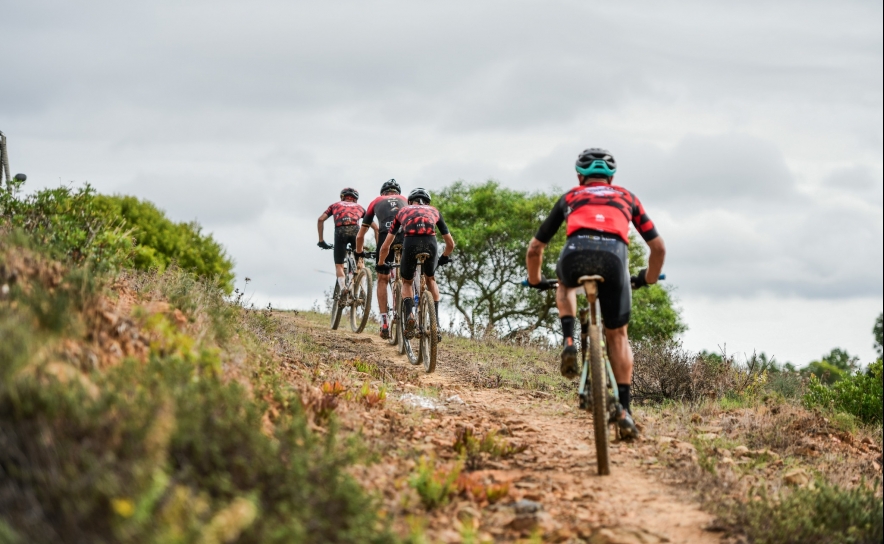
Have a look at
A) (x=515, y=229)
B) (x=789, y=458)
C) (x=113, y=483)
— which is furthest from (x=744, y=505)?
(x=515, y=229)

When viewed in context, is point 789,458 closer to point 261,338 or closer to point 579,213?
point 579,213

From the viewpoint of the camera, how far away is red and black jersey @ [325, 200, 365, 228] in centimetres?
1380

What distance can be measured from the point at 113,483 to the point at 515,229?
25.6m

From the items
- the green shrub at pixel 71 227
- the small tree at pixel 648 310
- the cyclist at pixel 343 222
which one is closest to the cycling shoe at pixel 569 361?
the green shrub at pixel 71 227

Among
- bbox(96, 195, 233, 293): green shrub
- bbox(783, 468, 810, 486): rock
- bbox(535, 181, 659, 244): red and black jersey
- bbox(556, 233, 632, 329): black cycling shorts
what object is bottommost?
bbox(783, 468, 810, 486): rock

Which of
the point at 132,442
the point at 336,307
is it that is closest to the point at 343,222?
the point at 336,307

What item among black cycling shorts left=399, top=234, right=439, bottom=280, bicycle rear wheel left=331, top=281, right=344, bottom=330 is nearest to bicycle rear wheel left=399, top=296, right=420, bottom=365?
black cycling shorts left=399, top=234, right=439, bottom=280

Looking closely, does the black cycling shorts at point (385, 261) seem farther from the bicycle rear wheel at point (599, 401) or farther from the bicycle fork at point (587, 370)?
the bicycle rear wheel at point (599, 401)

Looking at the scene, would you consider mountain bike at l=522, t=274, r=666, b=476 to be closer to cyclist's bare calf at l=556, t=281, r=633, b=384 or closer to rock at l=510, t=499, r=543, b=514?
cyclist's bare calf at l=556, t=281, r=633, b=384

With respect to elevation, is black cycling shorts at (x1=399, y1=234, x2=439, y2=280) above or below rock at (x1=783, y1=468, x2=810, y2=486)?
above

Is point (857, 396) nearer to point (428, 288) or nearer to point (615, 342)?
point (615, 342)

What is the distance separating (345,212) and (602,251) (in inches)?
334

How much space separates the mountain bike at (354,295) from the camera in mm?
13508

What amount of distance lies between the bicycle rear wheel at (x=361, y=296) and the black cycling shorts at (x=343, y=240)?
550 mm
